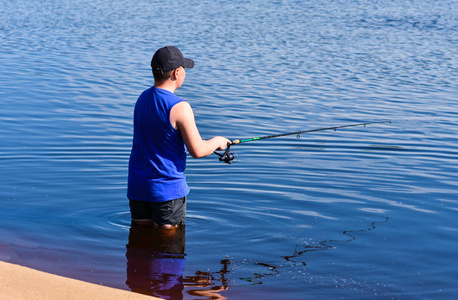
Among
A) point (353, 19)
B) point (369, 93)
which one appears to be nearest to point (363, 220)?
point (369, 93)

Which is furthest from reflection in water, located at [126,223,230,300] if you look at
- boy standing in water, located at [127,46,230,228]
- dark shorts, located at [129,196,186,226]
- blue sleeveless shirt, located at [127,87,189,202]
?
blue sleeveless shirt, located at [127,87,189,202]

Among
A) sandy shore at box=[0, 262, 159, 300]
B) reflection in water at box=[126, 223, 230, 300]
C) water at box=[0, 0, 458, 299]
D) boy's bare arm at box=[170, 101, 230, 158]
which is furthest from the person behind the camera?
water at box=[0, 0, 458, 299]

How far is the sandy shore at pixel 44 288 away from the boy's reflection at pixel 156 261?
29.4 inches

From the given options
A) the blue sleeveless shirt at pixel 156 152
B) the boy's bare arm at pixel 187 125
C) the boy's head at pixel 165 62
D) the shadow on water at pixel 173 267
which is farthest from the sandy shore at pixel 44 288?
the boy's head at pixel 165 62

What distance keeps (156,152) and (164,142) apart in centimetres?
10

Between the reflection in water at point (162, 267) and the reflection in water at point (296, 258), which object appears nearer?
the reflection in water at point (162, 267)

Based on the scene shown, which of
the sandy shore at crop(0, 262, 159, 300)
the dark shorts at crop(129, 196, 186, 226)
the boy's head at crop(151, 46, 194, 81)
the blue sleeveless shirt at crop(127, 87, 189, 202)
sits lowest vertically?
the sandy shore at crop(0, 262, 159, 300)

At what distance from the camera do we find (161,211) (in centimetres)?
509

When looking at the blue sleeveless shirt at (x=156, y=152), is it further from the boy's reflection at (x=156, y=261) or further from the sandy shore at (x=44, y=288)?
the sandy shore at (x=44, y=288)

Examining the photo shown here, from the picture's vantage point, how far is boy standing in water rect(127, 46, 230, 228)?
4727mm

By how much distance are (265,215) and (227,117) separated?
4870 mm

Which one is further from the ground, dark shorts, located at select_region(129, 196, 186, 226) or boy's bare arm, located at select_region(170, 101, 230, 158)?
boy's bare arm, located at select_region(170, 101, 230, 158)

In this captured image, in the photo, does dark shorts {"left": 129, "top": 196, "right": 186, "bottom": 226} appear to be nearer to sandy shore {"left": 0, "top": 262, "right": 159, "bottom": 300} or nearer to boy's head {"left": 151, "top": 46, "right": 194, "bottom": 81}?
boy's head {"left": 151, "top": 46, "right": 194, "bottom": 81}

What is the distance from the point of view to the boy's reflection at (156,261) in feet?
15.8
